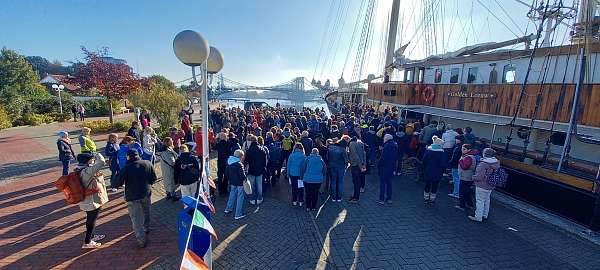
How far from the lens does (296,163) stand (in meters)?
7.05

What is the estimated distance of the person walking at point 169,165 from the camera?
22.9 feet

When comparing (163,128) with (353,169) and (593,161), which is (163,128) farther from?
(593,161)

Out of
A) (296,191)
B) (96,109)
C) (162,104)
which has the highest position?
(162,104)

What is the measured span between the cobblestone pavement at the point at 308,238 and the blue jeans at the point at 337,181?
11.4 inches

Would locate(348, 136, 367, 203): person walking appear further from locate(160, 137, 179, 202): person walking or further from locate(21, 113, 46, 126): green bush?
locate(21, 113, 46, 126): green bush

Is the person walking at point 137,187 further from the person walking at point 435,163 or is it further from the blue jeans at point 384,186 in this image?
the person walking at point 435,163

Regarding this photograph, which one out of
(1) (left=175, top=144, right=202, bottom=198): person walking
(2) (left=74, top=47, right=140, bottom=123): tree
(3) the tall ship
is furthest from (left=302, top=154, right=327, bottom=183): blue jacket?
(2) (left=74, top=47, right=140, bottom=123): tree

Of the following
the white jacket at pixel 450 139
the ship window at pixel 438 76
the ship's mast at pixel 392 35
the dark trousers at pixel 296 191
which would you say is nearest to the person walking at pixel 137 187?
the dark trousers at pixel 296 191

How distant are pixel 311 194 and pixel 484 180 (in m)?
3.89

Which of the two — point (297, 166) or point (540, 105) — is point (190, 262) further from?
point (540, 105)

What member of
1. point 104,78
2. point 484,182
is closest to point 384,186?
point 484,182

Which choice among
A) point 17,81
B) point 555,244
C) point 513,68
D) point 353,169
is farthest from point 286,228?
point 17,81

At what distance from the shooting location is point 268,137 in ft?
29.1

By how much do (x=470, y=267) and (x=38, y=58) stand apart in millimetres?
156740
